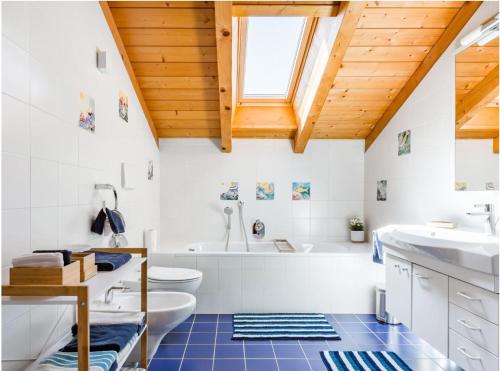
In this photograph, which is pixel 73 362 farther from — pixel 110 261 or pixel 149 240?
pixel 149 240

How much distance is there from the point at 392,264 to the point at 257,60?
7.12ft

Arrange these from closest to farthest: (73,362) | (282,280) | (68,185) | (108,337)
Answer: (73,362) → (108,337) → (68,185) → (282,280)

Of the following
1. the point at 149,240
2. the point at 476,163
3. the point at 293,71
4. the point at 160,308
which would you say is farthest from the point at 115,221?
the point at 476,163

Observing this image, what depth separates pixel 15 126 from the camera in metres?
1.24

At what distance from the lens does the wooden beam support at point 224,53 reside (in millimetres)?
2014

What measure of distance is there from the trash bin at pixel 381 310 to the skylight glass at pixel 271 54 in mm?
2187

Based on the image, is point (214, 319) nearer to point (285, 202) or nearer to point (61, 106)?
point (285, 202)

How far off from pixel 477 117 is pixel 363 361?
5.83 feet

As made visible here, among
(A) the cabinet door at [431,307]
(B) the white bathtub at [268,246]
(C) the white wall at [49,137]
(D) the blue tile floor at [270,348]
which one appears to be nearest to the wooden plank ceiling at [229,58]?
(C) the white wall at [49,137]

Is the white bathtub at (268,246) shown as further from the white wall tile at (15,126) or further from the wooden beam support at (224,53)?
the white wall tile at (15,126)

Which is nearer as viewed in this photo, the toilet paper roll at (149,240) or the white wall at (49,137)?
the white wall at (49,137)

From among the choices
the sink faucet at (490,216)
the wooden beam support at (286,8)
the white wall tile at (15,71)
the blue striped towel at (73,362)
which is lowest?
the blue striped towel at (73,362)

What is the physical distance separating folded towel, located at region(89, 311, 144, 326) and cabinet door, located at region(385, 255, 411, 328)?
166 cm

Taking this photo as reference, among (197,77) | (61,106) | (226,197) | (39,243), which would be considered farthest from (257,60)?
(39,243)
